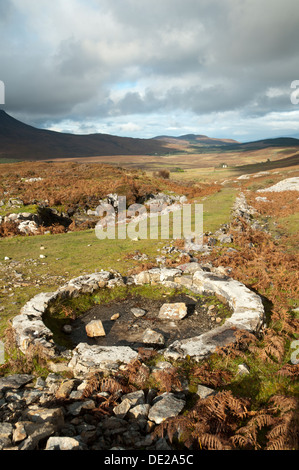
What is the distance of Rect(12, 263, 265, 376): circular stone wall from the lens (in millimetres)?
6270

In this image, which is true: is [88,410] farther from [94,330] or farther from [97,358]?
[94,330]

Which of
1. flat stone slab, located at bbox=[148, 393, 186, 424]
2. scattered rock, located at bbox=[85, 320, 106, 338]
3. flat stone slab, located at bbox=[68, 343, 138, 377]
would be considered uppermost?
flat stone slab, located at bbox=[148, 393, 186, 424]

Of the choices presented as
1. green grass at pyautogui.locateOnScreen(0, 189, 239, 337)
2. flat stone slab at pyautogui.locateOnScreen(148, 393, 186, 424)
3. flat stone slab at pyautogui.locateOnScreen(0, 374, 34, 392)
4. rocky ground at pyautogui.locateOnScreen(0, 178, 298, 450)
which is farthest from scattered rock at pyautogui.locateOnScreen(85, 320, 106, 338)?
flat stone slab at pyautogui.locateOnScreen(148, 393, 186, 424)

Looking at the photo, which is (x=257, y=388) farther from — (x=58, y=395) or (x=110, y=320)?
(x=110, y=320)

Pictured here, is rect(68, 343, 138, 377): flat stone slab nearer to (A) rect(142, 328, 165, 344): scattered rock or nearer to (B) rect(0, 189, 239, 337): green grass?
(A) rect(142, 328, 165, 344): scattered rock

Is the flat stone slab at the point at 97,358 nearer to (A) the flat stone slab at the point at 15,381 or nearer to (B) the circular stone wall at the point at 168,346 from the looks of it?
(B) the circular stone wall at the point at 168,346

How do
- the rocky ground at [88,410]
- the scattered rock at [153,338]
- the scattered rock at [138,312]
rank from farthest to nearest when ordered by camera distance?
the scattered rock at [138,312]
the scattered rock at [153,338]
the rocky ground at [88,410]

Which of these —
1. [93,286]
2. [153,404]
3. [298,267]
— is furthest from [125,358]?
[298,267]

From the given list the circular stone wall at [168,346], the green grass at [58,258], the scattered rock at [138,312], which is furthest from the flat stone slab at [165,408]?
the green grass at [58,258]

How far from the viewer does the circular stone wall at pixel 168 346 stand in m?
6.27

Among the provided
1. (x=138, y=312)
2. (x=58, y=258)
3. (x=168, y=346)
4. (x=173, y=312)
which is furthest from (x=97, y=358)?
(x=58, y=258)

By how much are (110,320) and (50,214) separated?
17.9m

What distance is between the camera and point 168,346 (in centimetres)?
704
